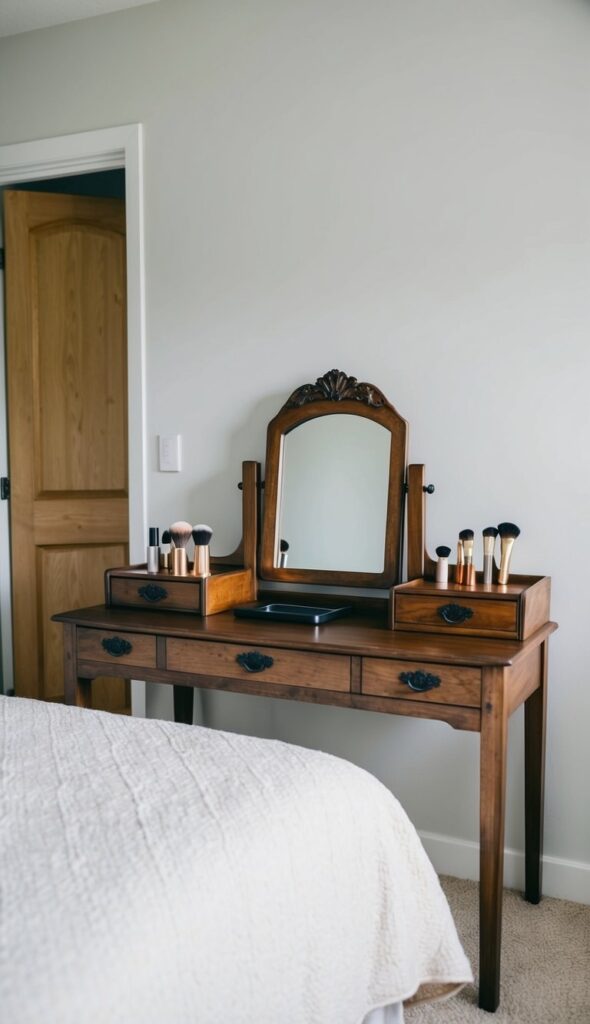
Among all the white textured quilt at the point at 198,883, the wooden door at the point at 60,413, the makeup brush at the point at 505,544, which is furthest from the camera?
the wooden door at the point at 60,413

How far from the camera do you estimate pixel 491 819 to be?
6.30ft

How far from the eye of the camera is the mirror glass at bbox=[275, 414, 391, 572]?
100 inches

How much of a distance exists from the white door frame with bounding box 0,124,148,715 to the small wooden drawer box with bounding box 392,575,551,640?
1127 mm

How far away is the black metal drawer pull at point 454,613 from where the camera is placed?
2156mm

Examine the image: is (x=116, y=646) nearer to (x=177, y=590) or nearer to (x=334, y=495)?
(x=177, y=590)

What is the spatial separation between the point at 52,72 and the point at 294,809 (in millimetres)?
2825

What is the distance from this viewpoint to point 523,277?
241 cm

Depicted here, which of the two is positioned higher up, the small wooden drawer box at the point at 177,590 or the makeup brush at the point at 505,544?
the makeup brush at the point at 505,544

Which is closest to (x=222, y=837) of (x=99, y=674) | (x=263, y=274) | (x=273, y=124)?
(x=99, y=674)

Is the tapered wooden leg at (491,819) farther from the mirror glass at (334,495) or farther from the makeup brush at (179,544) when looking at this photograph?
the makeup brush at (179,544)

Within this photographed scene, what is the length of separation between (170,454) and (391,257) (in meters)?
0.97

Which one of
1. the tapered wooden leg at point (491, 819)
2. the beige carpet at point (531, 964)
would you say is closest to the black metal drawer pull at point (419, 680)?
the tapered wooden leg at point (491, 819)

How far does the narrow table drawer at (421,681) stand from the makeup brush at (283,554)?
67 cm

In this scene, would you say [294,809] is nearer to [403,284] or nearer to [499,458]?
[499,458]
